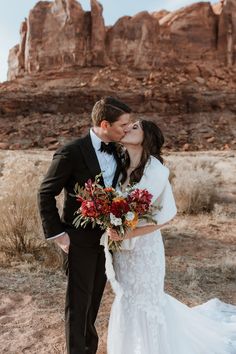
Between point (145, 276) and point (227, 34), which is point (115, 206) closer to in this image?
point (145, 276)

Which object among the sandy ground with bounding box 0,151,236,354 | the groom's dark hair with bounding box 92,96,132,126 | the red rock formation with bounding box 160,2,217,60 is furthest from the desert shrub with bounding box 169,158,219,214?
the red rock formation with bounding box 160,2,217,60

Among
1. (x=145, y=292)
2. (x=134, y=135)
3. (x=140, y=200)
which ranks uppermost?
(x=134, y=135)

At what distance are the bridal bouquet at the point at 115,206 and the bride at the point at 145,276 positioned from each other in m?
0.12

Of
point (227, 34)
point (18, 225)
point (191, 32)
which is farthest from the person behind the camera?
point (227, 34)

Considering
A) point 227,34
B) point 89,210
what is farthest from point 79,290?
point 227,34

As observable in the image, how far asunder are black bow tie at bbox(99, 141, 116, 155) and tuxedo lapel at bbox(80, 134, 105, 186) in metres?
0.07

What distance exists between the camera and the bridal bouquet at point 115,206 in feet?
9.52

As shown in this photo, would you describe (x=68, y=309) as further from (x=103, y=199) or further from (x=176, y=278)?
(x=176, y=278)

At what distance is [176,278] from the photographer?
19.8 feet

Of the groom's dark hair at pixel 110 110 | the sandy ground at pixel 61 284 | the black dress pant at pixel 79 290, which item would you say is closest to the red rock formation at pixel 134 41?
the sandy ground at pixel 61 284

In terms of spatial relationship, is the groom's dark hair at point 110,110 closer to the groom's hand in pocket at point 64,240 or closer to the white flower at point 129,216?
the white flower at point 129,216

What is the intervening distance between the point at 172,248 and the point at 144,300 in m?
4.32

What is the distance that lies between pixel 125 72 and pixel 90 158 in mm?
44050

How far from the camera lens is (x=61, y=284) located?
5.54 metres
